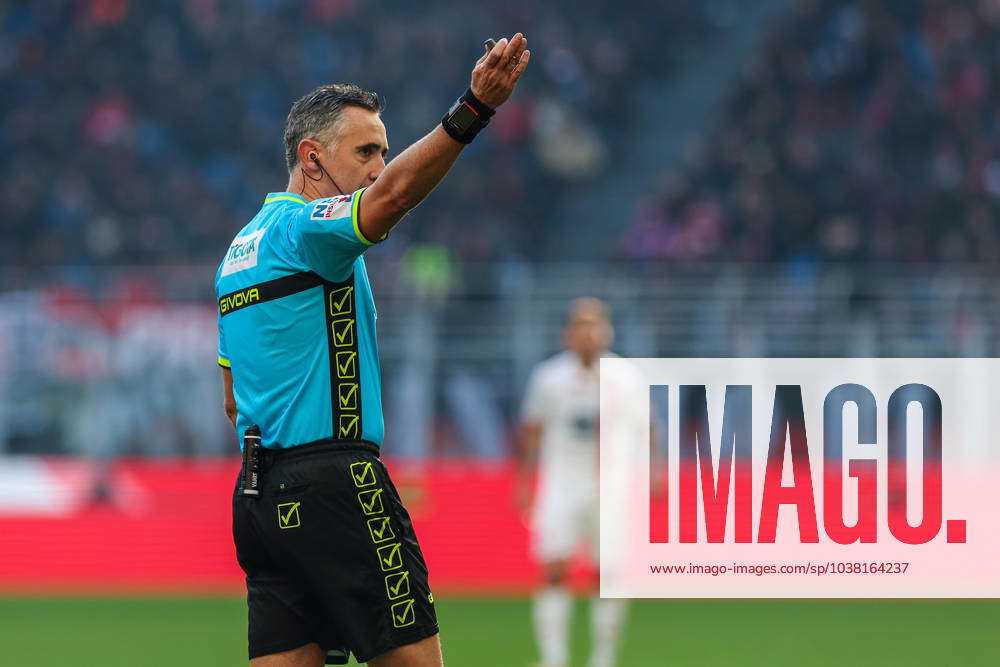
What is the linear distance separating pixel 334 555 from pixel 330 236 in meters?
0.84

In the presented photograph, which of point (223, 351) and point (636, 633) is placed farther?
point (636, 633)

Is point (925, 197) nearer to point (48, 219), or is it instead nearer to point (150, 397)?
point (150, 397)

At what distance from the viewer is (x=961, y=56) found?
19.3 m

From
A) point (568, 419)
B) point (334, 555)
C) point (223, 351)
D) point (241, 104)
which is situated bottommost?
point (334, 555)

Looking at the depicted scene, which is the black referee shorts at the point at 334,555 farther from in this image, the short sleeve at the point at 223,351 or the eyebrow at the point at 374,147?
the eyebrow at the point at 374,147

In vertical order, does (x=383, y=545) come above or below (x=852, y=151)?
below

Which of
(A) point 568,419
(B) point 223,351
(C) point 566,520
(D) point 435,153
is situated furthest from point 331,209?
(A) point 568,419

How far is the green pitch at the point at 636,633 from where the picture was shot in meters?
9.81

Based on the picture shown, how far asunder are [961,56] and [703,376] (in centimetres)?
804

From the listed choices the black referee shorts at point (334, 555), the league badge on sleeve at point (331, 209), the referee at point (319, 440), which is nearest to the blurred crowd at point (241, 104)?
the referee at point (319, 440)

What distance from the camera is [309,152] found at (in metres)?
4.30

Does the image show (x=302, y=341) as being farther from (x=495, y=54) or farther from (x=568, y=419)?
(x=568, y=419)

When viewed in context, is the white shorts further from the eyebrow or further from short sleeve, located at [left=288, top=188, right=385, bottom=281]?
short sleeve, located at [left=288, top=188, right=385, bottom=281]
